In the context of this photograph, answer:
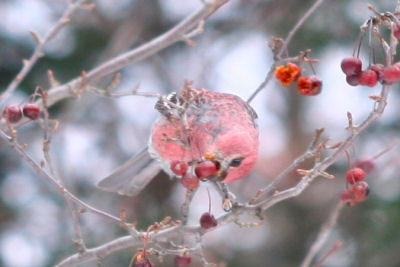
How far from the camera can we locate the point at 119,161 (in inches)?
146

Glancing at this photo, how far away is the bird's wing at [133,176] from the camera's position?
2.40m

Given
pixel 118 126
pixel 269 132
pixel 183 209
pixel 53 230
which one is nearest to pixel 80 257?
pixel 183 209

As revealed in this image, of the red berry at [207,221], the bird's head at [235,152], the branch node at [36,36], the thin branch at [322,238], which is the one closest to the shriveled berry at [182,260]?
the red berry at [207,221]

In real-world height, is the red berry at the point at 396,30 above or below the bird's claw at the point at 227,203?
above

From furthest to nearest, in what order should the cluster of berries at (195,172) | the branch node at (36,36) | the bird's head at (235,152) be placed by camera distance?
1. the branch node at (36,36)
2. the bird's head at (235,152)
3. the cluster of berries at (195,172)

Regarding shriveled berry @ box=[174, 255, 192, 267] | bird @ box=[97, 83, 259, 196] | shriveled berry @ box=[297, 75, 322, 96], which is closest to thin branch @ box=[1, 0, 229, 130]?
bird @ box=[97, 83, 259, 196]

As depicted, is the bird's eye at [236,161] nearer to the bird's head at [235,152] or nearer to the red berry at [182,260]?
the bird's head at [235,152]

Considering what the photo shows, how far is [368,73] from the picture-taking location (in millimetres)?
1518

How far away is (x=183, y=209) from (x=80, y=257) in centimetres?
31

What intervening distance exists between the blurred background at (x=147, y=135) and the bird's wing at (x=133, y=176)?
641mm

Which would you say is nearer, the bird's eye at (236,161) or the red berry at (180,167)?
the red berry at (180,167)

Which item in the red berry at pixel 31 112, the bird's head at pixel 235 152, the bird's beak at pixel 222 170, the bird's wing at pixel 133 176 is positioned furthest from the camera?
the bird's wing at pixel 133 176

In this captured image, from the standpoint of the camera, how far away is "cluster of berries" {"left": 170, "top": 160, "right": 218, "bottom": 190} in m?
1.53

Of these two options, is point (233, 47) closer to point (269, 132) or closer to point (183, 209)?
point (269, 132)
